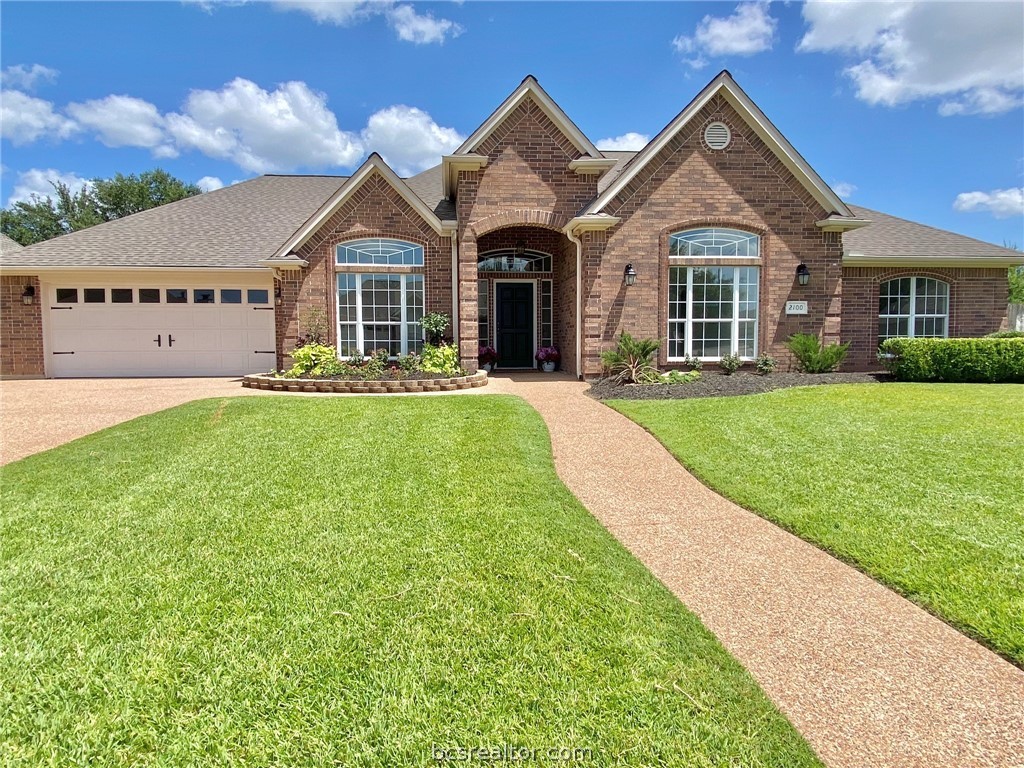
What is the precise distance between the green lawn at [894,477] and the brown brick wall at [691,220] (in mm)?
3600

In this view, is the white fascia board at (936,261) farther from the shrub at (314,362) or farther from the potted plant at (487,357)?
the shrub at (314,362)

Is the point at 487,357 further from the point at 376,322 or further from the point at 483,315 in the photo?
the point at 376,322

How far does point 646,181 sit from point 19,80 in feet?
68.9

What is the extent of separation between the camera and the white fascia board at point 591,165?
1281cm

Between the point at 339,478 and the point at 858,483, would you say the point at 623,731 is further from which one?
the point at 858,483

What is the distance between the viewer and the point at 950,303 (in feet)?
49.4

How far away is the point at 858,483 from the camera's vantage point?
5.36m

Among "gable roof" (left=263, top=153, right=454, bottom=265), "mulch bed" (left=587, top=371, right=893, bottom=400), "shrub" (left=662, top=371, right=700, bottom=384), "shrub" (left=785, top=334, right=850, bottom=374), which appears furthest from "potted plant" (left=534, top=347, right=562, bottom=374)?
"shrub" (left=785, top=334, right=850, bottom=374)

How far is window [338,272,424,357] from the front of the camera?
1364cm

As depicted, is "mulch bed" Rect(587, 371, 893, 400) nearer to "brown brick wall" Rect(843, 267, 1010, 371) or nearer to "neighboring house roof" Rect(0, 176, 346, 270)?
"brown brick wall" Rect(843, 267, 1010, 371)

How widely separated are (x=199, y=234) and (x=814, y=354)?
1722 cm

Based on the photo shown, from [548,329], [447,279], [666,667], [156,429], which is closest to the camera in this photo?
[666,667]

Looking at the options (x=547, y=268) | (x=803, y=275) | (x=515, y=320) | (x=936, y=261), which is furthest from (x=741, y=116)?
(x=515, y=320)

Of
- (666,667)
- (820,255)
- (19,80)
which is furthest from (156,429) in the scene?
(19,80)
